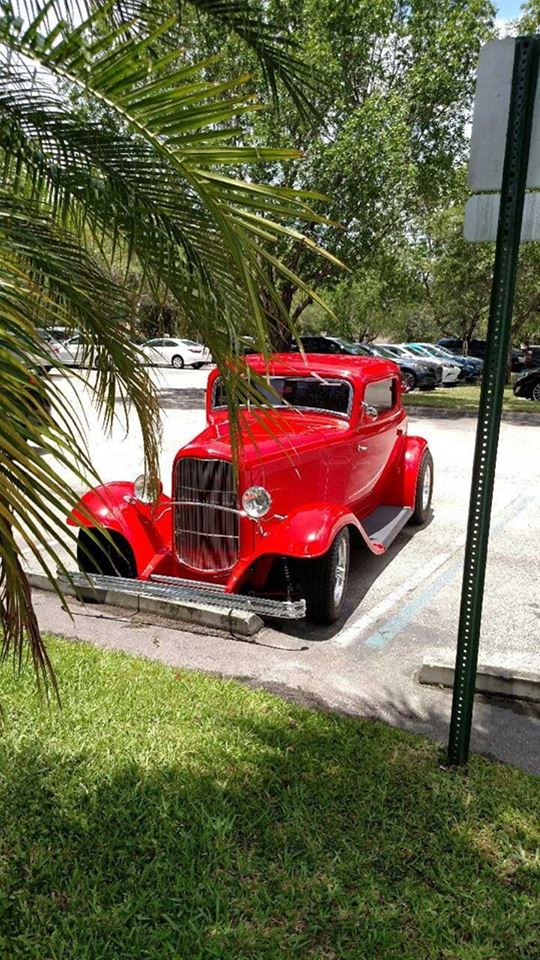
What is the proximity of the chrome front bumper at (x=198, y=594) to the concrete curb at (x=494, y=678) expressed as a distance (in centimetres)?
87

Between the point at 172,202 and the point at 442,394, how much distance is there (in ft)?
67.0

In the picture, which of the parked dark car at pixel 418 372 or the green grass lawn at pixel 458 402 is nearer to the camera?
the green grass lawn at pixel 458 402

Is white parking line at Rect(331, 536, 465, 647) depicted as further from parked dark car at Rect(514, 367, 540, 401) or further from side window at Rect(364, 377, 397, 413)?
parked dark car at Rect(514, 367, 540, 401)

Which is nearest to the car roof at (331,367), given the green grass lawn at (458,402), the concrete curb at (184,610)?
the concrete curb at (184,610)

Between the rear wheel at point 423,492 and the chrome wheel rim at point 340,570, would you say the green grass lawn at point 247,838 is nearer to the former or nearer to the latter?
the chrome wheel rim at point 340,570

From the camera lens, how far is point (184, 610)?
16.1 ft

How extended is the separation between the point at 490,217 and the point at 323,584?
8.84 feet

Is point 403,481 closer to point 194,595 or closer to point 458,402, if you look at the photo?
point 194,595

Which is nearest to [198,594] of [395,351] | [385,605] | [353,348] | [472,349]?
[385,605]

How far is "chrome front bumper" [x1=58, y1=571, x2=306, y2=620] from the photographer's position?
15.1 ft

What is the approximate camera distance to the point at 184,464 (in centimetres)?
508

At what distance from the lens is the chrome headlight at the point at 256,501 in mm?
4832

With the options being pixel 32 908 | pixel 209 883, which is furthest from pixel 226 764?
pixel 32 908

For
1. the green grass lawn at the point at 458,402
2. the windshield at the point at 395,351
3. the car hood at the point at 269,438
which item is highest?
the car hood at the point at 269,438
